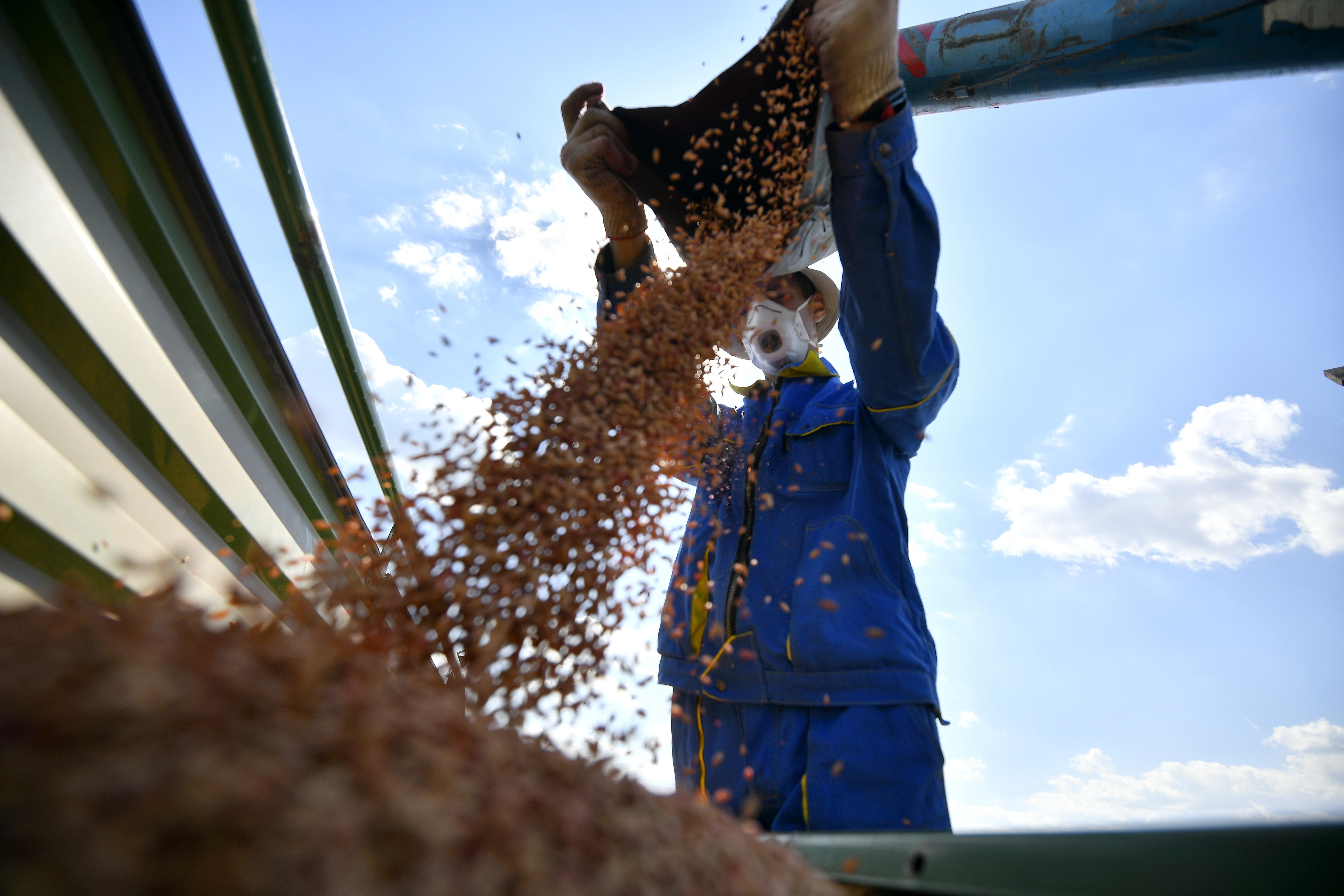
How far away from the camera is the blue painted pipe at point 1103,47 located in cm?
158

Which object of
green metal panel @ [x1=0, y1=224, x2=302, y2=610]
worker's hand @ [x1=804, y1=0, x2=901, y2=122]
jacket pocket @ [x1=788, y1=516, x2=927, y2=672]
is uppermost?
worker's hand @ [x1=804, y1=0, x2=901, y2=122]

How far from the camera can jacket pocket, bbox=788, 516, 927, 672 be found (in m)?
1.58

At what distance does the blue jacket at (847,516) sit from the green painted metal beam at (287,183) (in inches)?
31.9

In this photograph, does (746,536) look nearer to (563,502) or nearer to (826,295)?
(563,502)

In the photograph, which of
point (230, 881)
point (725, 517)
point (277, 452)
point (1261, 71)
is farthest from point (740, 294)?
point (1261, 71)

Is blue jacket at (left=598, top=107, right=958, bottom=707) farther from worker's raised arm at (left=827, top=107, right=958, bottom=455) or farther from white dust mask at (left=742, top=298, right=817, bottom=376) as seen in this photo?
white dust mask at (left=742, top=298, right=817, bottom=376)

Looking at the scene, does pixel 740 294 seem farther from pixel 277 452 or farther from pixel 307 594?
pixel 277 452

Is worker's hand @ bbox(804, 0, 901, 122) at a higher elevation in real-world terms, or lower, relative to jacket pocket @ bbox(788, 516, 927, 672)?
higher

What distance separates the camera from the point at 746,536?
1950 mm

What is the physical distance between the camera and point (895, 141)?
1657mm

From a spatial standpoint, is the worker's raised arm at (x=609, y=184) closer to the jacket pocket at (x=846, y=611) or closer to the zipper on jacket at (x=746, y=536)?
the zipper on jacket at (x=746, y=536)

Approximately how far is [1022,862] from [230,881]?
0.75 meters

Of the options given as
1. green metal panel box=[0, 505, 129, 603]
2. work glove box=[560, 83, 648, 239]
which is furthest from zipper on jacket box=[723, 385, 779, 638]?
green metal panel box=[0, 505, 129, 603]

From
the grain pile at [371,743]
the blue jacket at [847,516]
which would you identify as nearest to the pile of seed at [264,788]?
the grain pile at [371,743]
